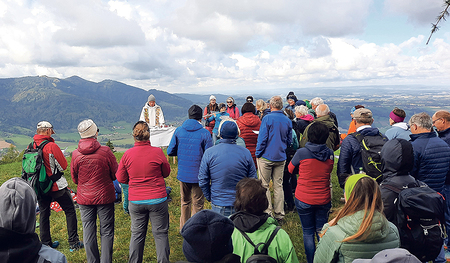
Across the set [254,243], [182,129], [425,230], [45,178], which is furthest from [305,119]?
[45,178]

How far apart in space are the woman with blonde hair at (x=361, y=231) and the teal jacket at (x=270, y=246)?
486 millimetres

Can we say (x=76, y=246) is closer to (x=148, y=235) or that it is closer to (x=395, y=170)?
(x=148, y=235)

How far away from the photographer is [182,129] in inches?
216

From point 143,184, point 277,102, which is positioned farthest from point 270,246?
point 277,102

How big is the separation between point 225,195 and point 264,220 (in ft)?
5.91

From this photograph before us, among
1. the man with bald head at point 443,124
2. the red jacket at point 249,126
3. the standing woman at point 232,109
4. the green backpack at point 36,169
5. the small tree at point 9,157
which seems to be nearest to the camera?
the green backpack at point 36,169

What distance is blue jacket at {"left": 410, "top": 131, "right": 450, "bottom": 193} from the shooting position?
451 cm

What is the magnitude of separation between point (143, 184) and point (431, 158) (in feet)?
16.6

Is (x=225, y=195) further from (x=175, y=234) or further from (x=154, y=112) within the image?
(x=154, y=112)

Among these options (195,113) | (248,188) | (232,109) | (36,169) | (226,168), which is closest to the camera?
(248,188)

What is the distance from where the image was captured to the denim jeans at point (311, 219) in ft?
14.6

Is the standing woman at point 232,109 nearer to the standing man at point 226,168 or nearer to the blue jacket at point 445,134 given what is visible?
the standing man at point 226,168

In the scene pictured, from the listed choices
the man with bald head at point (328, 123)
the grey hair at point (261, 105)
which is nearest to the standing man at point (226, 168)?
the man with bald head at point (328, 123)

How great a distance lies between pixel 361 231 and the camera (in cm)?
255
